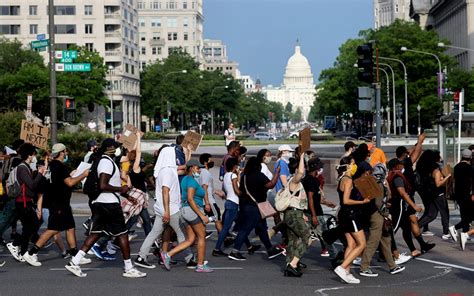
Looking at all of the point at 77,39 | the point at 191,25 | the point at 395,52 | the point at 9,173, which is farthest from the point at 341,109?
the point at 9,173

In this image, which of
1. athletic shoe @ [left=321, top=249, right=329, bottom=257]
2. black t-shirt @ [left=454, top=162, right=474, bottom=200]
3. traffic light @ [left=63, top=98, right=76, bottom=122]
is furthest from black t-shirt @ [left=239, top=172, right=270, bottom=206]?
traffic light @ [left=63, top=98, right=76, bottom=122]

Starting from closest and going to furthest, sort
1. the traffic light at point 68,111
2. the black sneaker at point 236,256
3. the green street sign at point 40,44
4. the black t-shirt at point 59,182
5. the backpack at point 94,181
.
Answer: the backpack at point 94,181 < the black t-shirt at point 59,182 < the black sneaker at point 236,256 < the green street sign at point 40,44 < the traffic light at point 68,111

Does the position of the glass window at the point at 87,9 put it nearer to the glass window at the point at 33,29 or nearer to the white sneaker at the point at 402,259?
the glass window at the point at 33,29

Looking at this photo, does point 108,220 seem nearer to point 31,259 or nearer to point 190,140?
point 31,259

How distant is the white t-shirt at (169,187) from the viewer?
593 inches

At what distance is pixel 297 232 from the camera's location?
587 inches

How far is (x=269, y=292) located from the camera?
13.4m

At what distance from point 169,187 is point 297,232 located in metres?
1.87

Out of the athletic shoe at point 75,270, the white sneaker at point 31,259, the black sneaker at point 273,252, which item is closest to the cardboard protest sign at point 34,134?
the white sneaker at point 31,259

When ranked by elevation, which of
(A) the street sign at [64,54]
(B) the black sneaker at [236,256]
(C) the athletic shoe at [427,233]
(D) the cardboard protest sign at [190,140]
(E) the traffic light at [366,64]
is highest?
(A) the street sign at [64,54]

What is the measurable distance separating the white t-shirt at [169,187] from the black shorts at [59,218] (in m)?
1.69

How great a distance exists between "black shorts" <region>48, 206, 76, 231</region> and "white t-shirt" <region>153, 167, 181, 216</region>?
5.54ft

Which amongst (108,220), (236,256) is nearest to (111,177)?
(108,220)

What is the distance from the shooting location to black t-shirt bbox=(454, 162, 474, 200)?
1873 centimetres
